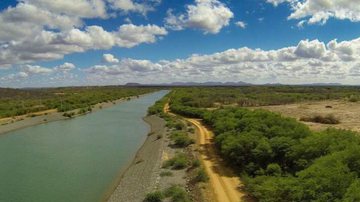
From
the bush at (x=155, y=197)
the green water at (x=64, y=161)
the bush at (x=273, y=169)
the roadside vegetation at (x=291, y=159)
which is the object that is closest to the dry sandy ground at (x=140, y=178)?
the bush at (x=155, y=197)

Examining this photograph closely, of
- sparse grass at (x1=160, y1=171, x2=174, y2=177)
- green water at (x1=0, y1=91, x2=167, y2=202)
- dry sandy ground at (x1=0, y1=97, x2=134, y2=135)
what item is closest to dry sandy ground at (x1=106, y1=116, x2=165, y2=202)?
sparse grass at (x1=160, y1=171, x2=174, y2=177)

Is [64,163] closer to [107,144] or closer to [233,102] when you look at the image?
[107,144]

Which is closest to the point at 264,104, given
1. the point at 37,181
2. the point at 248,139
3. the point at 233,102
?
the point at 233,102

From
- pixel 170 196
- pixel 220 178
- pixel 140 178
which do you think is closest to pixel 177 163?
pixel 140 178

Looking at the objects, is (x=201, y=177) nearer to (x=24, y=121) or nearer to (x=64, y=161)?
(x=64, y=161)

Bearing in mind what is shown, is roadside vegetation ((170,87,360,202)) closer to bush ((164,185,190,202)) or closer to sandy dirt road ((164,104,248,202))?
sandy dirt road ((164,104,248,202))

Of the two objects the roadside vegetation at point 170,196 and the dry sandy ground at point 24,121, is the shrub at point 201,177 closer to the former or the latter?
the roadside vegetation at point 170,196
